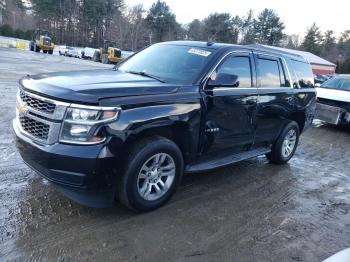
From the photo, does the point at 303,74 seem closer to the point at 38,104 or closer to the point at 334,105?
the point at 334,105

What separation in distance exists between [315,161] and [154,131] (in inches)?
177

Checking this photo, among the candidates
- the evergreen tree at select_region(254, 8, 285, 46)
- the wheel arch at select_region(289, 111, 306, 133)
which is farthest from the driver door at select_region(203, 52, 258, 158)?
the evergreen tree at select_region(254, 8, 285, 46)

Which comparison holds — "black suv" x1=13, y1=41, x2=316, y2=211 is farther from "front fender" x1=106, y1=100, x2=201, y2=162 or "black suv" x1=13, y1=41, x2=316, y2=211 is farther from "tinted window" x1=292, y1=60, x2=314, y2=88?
"tinted window" x1=292, y1=60, x2=314, y2=88

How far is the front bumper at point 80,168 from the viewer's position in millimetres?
3301

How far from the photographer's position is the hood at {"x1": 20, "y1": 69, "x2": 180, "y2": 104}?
11.0 ft

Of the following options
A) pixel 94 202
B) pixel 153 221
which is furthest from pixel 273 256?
pixel 94 202

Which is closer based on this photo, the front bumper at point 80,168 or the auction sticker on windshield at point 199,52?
the front bumper at point 80,168

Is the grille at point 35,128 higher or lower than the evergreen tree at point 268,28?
lower

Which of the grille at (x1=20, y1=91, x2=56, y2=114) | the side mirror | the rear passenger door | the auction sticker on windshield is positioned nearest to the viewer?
the grille at (x1=20, y1=91, x2=56, y2=114)

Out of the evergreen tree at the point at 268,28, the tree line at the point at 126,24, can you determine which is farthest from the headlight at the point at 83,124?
the evergreen tree at the point at 268,28

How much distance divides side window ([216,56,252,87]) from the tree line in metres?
76.4

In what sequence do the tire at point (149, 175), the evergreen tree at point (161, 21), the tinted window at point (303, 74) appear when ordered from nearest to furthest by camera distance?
1. the tire at point (149, 175)
2. the tinted window at point (303, 74)
3. the evergreen tree at point (161, 21)

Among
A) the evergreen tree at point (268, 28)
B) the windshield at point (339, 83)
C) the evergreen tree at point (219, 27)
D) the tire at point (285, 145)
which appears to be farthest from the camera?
the evergreen tree at point (268, 28)

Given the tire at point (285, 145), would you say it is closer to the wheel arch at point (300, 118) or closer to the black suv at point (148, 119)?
the wheel arch at point (300, 118)
